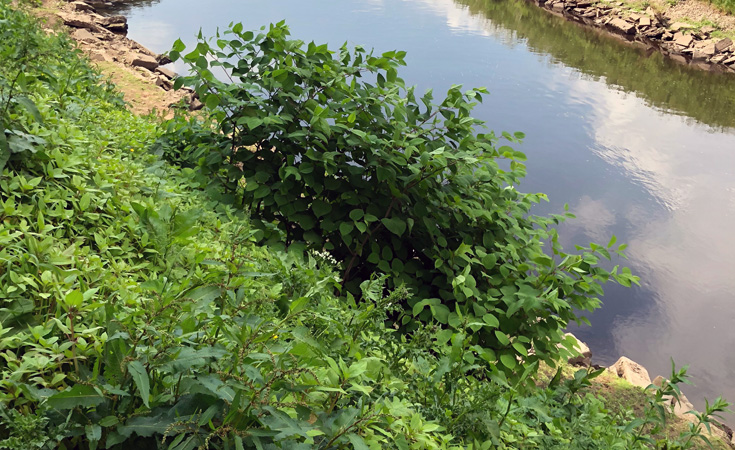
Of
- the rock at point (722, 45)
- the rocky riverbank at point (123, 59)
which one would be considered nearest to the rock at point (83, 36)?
the rocky riverbank at point (123, 59)

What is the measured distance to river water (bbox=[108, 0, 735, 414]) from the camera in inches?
281

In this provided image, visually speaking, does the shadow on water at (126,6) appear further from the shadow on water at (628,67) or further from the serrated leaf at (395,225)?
→ the serrated leaf at (395,225)

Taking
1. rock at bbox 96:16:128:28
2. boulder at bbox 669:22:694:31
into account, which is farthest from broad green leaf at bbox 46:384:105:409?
boulder at bbox 669:22:694:31

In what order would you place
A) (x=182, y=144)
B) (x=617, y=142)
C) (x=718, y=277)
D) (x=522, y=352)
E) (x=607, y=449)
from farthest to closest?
(x=617, y=142), (x=718, y=277), (x=182, y=144), (x=522, y=352), (x=607, y=449)

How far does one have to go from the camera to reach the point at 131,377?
1333 millimetres

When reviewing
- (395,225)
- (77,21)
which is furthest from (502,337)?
(77,21)

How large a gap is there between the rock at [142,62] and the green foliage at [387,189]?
6170 millimetres

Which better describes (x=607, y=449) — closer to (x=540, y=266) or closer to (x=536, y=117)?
(x=540, y=266)

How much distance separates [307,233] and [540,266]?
53.9 inches

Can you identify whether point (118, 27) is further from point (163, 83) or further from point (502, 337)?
point (502, 337)

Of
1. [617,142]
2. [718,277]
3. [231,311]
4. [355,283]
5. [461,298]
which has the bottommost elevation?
[718,277]

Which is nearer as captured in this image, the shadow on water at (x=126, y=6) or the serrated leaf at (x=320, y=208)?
the serrated leaf at (x=320, y=208)

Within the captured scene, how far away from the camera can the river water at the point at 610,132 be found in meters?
7.12

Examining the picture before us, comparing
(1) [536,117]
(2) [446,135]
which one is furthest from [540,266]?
(1) [536,117]
